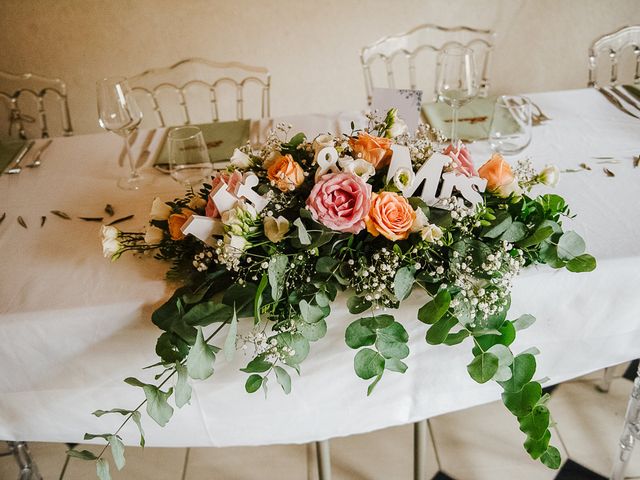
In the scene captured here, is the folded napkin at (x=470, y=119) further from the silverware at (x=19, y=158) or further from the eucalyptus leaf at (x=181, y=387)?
the silverware at (x=19, y=158)

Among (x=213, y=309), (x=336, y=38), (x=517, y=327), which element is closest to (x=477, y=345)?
(x=517, y=327)

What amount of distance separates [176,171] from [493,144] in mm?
873

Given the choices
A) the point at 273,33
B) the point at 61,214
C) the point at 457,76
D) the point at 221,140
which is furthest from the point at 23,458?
the point at 273,33

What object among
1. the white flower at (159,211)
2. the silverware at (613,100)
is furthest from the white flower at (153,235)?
the silverware at (613,100)

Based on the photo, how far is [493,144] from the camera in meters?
1.51

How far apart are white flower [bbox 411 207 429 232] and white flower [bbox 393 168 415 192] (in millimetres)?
45

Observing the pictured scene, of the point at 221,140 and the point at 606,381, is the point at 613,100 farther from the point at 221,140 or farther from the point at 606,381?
the point at 221,140

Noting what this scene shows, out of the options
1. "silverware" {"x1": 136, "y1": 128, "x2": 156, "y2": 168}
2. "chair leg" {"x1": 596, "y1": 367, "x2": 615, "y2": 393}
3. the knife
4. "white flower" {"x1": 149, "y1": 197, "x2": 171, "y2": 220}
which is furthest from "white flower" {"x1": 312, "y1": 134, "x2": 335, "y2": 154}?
"chair leg" {"x1": 596, "y1": 367, "x2": 615, "y2": 393}

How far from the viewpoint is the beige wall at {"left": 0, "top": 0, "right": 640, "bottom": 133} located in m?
2.82

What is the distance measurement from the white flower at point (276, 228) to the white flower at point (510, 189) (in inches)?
15.3

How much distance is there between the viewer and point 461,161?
99cm

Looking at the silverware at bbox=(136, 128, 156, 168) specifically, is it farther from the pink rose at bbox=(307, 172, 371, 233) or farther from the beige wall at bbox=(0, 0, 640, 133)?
the beige wall at bbox=(0, 0, 640, 133)

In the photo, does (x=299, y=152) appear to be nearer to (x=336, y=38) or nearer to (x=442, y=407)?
(x=442, y=407)

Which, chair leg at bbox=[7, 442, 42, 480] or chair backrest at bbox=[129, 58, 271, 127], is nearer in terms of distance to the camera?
chair leg at bbox=[7, 442, 42, 480]
